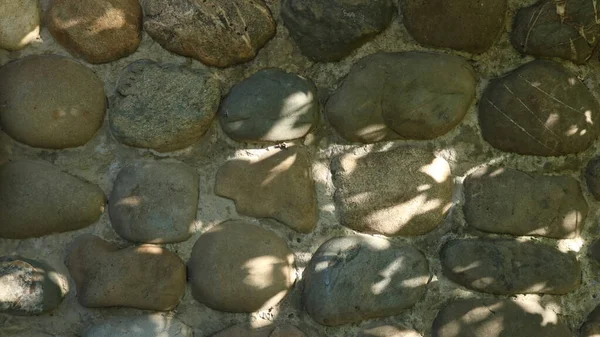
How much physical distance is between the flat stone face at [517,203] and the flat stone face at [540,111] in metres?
0.09

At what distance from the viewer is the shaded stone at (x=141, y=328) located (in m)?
1.80

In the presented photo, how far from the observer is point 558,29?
1.86 m

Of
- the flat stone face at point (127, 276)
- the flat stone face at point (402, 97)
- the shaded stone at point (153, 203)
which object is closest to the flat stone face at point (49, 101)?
the shaded stone at point (153, 203)

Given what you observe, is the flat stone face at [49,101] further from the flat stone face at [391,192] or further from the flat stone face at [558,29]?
the flat stone face at [558,29]

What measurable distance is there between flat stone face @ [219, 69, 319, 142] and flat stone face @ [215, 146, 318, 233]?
0.07m

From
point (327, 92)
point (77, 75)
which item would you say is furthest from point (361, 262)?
point (77, 75)

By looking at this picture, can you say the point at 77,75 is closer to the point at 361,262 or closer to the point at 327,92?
the point at 327,92

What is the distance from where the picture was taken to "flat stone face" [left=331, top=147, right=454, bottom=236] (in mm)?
1878

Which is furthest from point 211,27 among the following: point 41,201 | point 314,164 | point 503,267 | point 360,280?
point 503,267

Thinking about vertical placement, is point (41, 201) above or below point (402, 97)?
below

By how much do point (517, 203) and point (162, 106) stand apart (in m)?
1.10

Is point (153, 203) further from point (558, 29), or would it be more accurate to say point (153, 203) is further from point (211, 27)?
point (558, 29)

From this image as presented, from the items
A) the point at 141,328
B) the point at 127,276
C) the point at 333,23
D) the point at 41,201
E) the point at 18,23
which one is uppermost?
the point at 333,23

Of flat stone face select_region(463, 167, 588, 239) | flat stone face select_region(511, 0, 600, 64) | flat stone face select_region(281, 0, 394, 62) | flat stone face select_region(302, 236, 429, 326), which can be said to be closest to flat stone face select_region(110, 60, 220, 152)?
flat stone face select_region(281, 0, 394, 62)
